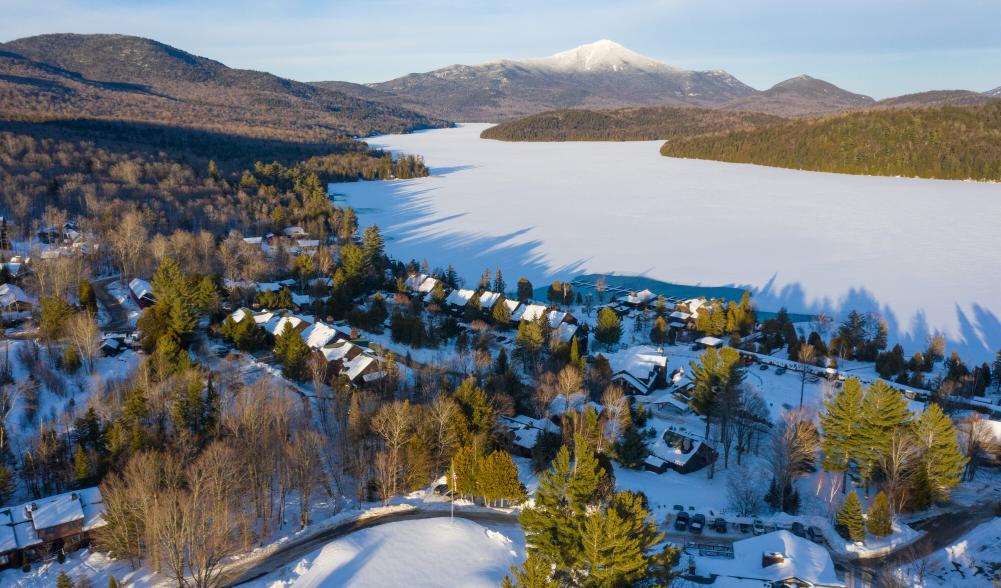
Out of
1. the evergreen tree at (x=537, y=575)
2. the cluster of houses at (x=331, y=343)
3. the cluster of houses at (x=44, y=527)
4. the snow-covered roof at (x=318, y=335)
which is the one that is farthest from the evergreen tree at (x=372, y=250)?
the evergreen tree at (x=537, y=575)

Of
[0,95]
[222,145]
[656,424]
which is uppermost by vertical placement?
[0,95]

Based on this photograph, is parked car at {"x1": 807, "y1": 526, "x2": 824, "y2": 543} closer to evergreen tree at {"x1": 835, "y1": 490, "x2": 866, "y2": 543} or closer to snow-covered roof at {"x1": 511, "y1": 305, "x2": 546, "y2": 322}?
evergreen tree at {"x1": 835, "y1": 490, "x2": 866, "y2": 543}

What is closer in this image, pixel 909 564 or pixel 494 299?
pixel 909 564

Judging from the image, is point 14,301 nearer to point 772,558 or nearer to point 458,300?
point 458,300

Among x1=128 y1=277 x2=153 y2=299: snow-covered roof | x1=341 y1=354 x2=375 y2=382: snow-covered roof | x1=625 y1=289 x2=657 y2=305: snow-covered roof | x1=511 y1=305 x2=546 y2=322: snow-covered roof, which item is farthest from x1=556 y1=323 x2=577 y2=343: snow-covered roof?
x1=128 y1=277 x2=153 y2=299: snow-covered roof

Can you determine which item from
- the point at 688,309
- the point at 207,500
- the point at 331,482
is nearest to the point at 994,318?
the point at 688,309

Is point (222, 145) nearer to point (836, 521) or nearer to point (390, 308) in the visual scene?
point (390, 308)

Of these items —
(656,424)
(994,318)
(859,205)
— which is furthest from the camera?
Result: (859,205)

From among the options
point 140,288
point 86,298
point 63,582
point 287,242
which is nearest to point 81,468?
point 63,582
